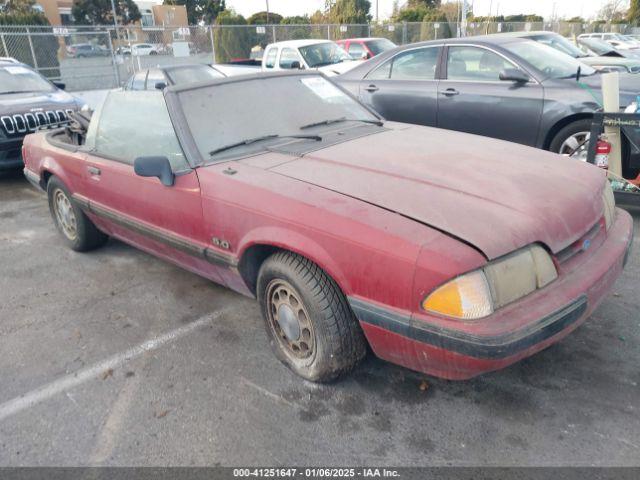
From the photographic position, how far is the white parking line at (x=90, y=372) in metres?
2.63

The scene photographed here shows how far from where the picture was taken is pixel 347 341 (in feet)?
7.91

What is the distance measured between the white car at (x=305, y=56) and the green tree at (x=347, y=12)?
21219mm

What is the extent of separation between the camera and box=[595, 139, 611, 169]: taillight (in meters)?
4.44

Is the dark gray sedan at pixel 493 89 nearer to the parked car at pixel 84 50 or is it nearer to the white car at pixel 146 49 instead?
the parked car at pixel 84 50

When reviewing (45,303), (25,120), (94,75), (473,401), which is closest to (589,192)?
(473,401)

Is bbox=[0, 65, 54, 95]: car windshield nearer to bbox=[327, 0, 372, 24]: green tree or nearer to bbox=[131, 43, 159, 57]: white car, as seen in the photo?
bbox=[131, 43, 159, 57]: white car

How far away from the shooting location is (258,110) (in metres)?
3.25

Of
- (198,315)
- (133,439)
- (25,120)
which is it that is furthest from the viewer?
(25,120)

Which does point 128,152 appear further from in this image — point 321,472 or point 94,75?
point 94,75

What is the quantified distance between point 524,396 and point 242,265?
1546 mm

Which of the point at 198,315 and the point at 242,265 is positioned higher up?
the point at 242,265

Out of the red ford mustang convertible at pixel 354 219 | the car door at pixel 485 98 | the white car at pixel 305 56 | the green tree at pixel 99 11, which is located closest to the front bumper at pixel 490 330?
the red ford mustang convertible at pixel 354 219

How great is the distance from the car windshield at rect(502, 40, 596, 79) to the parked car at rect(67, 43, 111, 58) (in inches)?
512

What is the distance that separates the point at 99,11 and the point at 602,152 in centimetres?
4937
